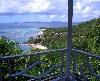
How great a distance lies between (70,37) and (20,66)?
255cm

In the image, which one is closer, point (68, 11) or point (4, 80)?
point (68, 11)

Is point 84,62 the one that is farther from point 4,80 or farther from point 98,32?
point 98,32

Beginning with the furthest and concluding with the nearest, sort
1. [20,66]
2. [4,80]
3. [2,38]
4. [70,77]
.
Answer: [2,38] → [20,66] → [4,80] → [70,77]

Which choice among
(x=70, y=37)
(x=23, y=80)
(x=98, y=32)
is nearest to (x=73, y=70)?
(x=70, y=37)

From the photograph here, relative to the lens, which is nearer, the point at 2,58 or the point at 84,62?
the point at 2,58

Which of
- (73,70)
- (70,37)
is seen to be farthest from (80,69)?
(70,37)

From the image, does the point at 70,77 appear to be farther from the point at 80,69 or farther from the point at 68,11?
the point at 68,11

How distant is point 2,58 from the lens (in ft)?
13.4

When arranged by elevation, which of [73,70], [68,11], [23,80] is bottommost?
[23,80]

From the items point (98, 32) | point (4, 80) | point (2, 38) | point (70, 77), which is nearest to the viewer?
point (70, 77)

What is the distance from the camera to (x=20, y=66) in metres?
6.52

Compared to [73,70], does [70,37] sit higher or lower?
higher

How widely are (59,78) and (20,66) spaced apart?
6.53 feet

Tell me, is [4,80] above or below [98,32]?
below
